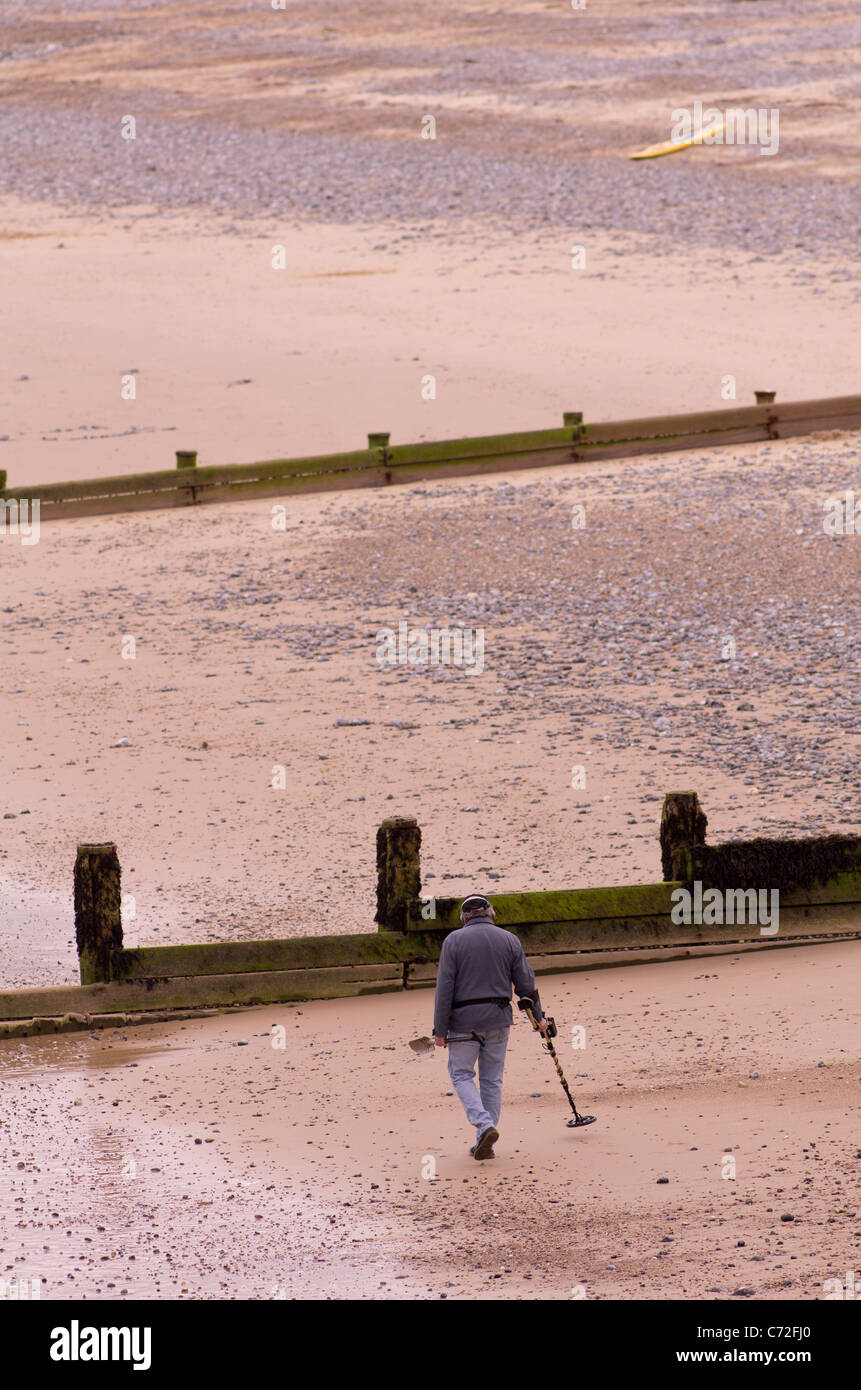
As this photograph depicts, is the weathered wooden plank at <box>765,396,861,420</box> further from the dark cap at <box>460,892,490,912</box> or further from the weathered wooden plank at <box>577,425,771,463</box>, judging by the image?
the dark cap at <box>460,892,490,912</box>

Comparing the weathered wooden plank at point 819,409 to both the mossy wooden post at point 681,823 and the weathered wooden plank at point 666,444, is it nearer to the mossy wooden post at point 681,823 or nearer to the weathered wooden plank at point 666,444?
the weathered wooden plank at point 666,444

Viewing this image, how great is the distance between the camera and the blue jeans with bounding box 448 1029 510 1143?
9.19 m

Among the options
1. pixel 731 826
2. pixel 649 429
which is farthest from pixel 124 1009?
pixel 649 429

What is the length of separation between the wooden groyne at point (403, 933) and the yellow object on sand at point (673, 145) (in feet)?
117

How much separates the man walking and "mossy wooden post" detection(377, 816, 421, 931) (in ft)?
4.03

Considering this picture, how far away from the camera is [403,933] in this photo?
10664 mm

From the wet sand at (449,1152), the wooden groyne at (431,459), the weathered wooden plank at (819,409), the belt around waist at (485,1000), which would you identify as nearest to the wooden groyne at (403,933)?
the wet sand at (449,1152)

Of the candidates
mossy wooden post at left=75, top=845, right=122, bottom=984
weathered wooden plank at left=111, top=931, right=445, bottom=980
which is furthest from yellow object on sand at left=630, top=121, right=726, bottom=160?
mossy wooden post at left=75, top=845, right=122, bottom=984

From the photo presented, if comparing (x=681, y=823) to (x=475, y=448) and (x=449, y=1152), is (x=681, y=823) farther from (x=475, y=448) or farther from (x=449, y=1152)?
(x=475, y=448)

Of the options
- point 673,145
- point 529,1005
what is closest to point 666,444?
point 529,1005

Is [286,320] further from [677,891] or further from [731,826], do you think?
[677,891]

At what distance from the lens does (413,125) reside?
47844 mm

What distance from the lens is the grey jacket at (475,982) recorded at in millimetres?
9289

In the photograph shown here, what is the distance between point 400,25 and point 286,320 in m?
29.1
